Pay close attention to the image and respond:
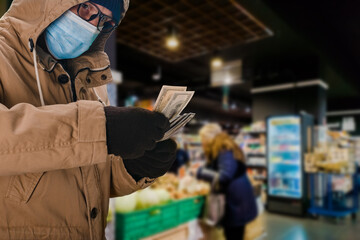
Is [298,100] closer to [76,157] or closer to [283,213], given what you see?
[283,213]

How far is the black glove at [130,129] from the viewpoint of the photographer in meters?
0.57

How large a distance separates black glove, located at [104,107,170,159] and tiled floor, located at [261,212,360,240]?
468 cm

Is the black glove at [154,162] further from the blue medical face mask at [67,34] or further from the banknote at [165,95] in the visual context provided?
the blue medical face mask at [67,34]

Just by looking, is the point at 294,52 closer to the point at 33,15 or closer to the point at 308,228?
the point at 308,228

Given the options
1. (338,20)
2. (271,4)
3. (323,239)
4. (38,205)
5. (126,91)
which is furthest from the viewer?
(126,91)

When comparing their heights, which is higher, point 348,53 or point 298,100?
point 348,53

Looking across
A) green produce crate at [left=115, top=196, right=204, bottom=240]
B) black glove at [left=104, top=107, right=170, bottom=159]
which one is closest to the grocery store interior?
green produce crate at [left=115, top=196, right=204, bottom=240]

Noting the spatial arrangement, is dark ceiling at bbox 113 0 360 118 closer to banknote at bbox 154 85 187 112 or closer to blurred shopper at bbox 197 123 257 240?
blurred shopper at bbox 197 123 257 240

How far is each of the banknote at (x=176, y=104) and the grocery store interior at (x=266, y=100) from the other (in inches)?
2.1

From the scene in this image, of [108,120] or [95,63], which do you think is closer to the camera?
[108,120]

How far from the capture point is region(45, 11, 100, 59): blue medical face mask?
0.68m

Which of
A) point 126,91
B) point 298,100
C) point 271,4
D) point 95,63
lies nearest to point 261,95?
point 298,100

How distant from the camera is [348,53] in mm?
7859

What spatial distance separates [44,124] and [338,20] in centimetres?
680
